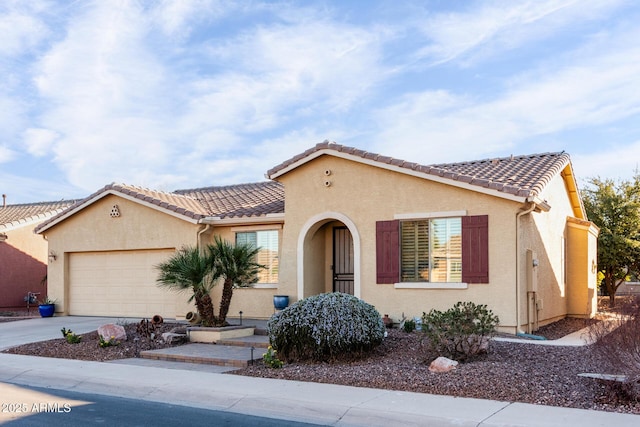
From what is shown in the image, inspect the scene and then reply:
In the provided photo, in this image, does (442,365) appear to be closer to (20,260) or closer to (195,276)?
(195,276)

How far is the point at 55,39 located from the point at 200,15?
4.11m

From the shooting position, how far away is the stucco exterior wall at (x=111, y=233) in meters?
18.8

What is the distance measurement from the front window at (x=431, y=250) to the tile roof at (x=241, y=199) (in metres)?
3.98

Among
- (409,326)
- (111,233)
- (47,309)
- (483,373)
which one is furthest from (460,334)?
(47,309)

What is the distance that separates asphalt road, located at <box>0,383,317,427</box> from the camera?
7.73m

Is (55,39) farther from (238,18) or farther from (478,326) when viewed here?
(478,326)

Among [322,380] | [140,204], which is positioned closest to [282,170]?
[140,204]

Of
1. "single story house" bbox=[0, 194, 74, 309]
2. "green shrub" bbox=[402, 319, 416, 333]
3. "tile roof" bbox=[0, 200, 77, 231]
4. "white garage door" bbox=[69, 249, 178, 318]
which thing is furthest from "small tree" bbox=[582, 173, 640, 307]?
"tile roof" bbox=[0, 200, 77, 231]

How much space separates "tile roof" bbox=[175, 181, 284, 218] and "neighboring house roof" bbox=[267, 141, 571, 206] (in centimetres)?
166

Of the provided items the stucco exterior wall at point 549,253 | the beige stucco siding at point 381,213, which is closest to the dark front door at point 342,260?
the beige stucco siding at point 381,213

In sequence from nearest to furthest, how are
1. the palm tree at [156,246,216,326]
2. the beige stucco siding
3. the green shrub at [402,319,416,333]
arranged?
the green shrub at [402,319,416,333] → the beige stucco siding → the palm tree at [156,246,216,326]

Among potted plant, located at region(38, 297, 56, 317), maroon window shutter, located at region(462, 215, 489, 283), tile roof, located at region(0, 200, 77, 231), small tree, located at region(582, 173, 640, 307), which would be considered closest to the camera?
maroon window shutter, located at region(462, 215, 489, 283)

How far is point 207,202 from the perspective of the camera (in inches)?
845

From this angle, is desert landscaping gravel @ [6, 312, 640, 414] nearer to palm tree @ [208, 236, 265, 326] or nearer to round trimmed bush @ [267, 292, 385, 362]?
round trimmed bush @ [267, 292, 385, 362]
